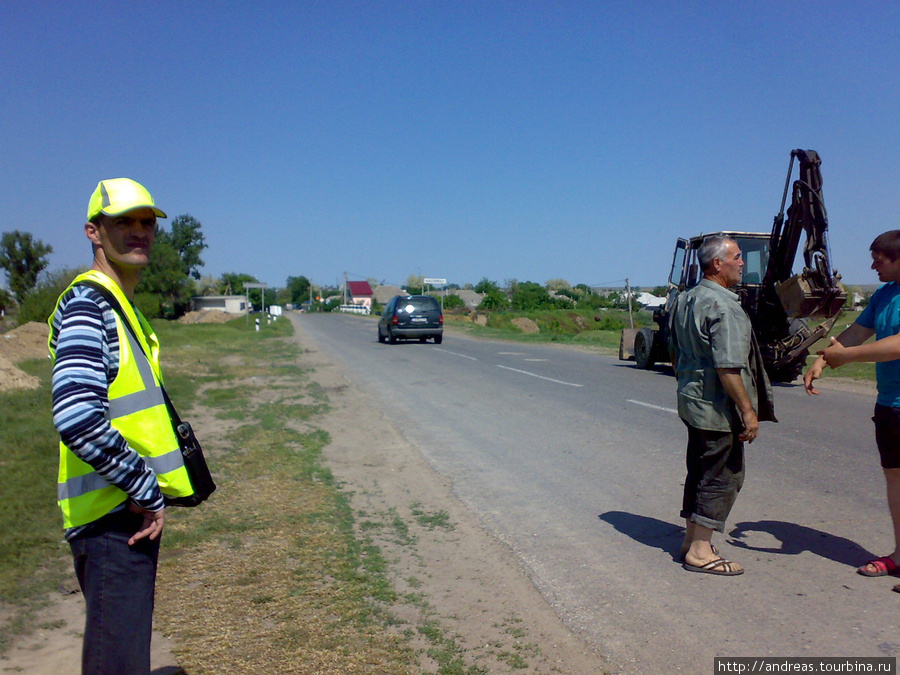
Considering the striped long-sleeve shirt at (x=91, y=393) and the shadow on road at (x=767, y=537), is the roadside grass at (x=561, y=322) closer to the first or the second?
the shadow on road at (x=767, y=537)

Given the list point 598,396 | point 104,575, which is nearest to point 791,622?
point 104,575

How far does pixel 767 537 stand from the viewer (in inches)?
201

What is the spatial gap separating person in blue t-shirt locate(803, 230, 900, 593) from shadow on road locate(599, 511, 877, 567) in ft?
1.07

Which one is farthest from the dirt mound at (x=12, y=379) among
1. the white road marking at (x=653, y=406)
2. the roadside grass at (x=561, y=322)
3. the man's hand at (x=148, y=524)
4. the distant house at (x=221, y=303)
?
the distant house at (x=221, y=303)

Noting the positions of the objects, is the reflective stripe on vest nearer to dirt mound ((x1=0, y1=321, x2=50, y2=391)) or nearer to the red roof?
dirt mound ((x1=0, y1=321, x2=50, y2=391))

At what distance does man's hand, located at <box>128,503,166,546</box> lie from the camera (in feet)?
7.64

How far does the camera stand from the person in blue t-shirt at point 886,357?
13.4 ft

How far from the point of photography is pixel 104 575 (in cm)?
233

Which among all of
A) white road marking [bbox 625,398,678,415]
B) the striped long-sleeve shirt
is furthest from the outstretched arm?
white road marking [bbox 625,398,678,415]

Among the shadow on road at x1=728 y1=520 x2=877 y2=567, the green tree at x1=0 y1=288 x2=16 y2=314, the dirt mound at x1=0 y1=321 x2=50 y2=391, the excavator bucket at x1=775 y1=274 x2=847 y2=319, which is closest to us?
the shadow on road at x1=728 y1=520 x2=877 y2=567

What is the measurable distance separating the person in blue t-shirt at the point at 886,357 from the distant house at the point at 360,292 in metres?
142

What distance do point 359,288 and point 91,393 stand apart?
499 ft

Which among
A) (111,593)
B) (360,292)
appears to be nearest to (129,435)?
(111,593)

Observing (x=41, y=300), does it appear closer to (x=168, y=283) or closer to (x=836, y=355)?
(x=168, y=283)
